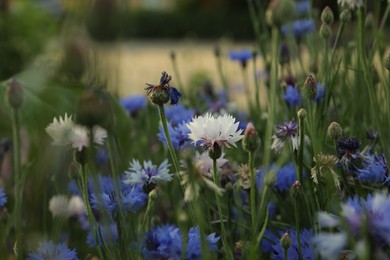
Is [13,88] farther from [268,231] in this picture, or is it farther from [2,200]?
[268,231]

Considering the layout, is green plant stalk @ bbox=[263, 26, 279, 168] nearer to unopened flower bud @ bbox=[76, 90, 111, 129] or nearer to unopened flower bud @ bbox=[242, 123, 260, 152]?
unopened flower bud @ bbox=[242, 123, 260, 152]

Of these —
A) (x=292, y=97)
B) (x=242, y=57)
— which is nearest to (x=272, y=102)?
(x=292, y=97)

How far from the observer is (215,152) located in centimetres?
65

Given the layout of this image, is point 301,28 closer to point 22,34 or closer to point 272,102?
point 272,102

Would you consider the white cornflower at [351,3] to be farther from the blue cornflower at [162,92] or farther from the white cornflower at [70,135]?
the white cornflower at [70,135]

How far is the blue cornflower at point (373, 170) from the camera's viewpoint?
71 centimetres

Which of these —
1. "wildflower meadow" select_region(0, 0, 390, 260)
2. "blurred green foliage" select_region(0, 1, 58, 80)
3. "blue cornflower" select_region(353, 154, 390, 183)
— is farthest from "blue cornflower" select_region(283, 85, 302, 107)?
"blurred green foliage" select_region(0, 1, 58, 80)

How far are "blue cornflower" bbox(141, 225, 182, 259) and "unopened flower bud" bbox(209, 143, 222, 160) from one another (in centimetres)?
8

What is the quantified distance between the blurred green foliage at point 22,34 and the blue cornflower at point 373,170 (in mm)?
1888

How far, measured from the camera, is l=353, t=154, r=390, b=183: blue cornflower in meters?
0.71

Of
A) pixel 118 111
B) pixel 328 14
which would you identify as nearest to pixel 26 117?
pixel 118 111

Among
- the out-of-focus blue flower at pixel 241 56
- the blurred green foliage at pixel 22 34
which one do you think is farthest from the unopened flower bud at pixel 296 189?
the blurred green foliage at pixel 22 34

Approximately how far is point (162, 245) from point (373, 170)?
0.22 m

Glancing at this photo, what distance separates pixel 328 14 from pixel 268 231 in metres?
0.27
